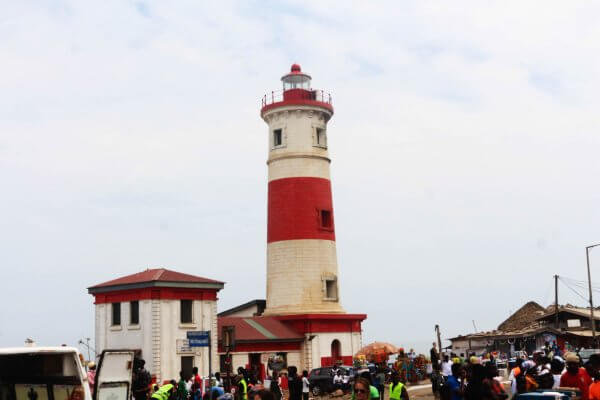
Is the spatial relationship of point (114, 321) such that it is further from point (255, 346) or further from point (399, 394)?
point (399, 394)

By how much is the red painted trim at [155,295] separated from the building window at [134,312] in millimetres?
258

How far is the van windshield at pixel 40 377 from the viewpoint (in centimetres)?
1051

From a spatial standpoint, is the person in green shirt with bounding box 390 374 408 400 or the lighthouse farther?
the lighthouse

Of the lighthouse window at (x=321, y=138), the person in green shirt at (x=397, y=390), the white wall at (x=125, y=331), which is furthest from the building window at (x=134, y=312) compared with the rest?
the person in green shirt at (x=397, y=390)

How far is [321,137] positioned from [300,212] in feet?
16.8

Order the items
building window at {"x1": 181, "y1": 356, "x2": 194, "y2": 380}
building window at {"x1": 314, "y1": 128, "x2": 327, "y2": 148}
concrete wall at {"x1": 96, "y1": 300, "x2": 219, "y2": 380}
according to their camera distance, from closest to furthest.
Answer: concrete wall at {"x1": 96, "y1": 300, "x2": 219, "y2": 380} < building window at {"x1": 181, "y1": 356, "x2": 194, "y2": 380} < building window at {"x1": 314, "y1": 128, "x2": 327, "y2": 148}

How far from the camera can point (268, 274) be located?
1624 inches

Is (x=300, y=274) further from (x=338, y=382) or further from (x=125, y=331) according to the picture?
(x=125, y=331)

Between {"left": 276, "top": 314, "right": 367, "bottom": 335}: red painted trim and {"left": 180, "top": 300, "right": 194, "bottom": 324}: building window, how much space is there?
7.30 m

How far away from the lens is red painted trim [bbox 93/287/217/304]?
32938 mm

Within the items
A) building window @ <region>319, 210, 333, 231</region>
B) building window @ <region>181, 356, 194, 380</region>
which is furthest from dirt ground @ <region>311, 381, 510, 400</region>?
building window @ <region>319, 210, 333, 231</region>

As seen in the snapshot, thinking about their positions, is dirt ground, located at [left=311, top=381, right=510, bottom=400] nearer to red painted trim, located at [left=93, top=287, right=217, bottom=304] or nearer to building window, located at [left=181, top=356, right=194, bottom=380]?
building window, located at [left=181, top=356, right=194, bottom=380]

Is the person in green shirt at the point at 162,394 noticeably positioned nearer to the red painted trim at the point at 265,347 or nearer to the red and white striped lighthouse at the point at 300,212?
the red painted trim at the point at 265,347

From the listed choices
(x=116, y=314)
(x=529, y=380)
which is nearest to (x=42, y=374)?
(x=529, y=380)
